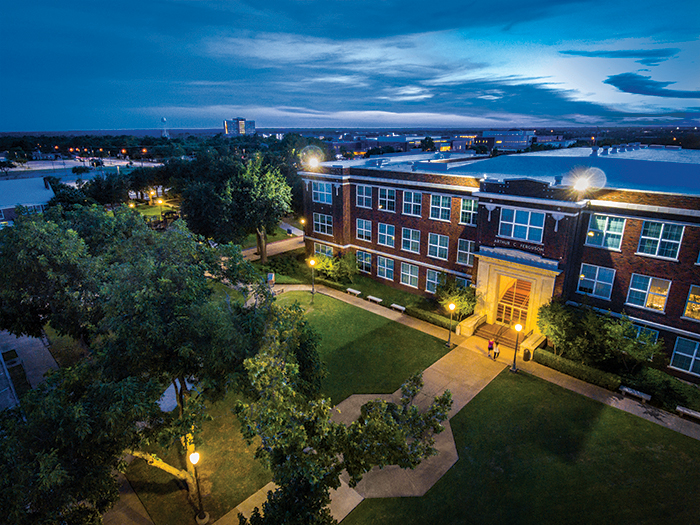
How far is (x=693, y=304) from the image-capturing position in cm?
2236

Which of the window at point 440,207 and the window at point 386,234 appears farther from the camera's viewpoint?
the window at point 386,234

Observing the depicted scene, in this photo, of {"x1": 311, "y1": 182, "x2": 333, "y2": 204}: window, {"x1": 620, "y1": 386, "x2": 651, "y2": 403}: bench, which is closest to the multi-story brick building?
{"x1": 311, "y1": 182, "x2": 333, "y2": 204}: window

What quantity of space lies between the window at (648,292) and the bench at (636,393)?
512 cm

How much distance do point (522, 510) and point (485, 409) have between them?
235 inches

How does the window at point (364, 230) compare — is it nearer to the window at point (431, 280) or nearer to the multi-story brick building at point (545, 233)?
the multi-story brick building at point (545, 233)

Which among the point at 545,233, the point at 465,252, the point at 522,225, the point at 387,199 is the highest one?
the point at 387,199

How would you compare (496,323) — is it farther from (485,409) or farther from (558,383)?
(485,409)

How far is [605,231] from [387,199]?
17.5 metres

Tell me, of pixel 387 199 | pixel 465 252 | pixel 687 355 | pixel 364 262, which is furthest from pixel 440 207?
pixel 687 355

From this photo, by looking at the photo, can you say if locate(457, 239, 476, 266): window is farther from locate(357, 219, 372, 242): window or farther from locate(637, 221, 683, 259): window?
locate(637, 221, 683, 259): window

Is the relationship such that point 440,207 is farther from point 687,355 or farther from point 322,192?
point 687,355

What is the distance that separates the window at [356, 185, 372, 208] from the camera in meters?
37.8

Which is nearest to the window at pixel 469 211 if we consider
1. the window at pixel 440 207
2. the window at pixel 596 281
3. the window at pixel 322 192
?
the window at pixel 440 207

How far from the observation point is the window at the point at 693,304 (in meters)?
22.1
